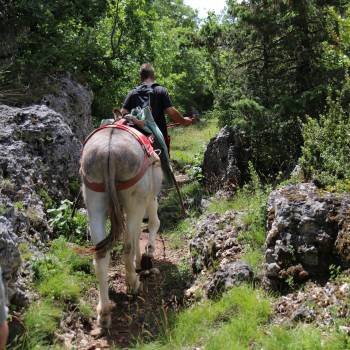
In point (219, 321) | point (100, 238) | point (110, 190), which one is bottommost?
point (219, 321)

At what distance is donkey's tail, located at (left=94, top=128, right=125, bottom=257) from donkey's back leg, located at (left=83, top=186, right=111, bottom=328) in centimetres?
13

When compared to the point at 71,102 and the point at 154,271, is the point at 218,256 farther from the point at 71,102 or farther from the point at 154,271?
the point at 71,102

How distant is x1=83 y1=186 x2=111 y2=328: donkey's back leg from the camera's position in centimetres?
555

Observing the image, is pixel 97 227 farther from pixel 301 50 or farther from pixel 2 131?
pixel 301 50

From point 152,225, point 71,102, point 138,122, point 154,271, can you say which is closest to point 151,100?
point 138,122

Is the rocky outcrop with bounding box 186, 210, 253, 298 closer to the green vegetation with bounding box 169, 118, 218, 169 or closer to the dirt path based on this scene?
the dirt path

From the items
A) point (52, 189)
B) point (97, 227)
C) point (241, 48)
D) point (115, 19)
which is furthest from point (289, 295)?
point (115, 19)

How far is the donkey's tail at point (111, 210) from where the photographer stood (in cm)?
547

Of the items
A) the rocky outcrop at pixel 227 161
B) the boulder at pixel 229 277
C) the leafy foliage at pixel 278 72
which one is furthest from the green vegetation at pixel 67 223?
the leafy foliage at pixel 278 72

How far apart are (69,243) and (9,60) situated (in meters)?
5.53

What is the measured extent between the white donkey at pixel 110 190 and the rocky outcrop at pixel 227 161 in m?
3.89

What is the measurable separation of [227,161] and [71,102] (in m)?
3.43

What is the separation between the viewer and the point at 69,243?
22.8 feet

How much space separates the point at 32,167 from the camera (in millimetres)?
7531
